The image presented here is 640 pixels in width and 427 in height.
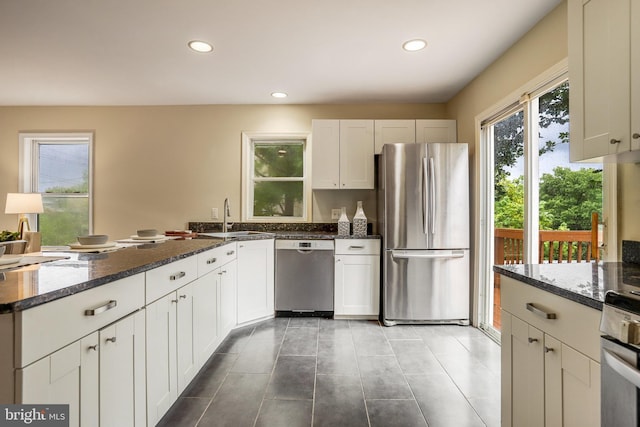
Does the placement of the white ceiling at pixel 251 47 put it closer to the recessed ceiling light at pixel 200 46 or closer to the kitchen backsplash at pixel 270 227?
the recessed ceiling light at pixel 200 46

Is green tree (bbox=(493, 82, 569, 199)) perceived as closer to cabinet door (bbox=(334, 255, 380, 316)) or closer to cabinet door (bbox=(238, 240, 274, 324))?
cabinet door (bbox=(334, 255, 380, 316))

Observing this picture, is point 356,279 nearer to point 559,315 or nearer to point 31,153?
point 559,315

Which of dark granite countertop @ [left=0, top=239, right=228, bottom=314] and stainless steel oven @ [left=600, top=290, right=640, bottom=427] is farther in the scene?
dark granite countertop @ [left=0, top=239, right=228, bottom=314]

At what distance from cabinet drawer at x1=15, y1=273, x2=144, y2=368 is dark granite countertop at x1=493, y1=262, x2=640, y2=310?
161 cm

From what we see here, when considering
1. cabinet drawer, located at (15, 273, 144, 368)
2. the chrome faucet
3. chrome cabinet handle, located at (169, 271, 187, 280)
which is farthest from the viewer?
the chrome faucet

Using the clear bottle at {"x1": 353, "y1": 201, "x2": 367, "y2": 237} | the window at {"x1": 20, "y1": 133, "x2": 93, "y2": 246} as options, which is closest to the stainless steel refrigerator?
the clear bottle at {"x1": 353, "y1": 201, "x2": 367, "y2": 237}

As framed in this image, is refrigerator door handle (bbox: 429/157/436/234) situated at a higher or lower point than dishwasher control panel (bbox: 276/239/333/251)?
higher

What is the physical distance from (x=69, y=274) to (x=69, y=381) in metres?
0.39

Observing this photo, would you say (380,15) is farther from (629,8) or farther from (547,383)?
(547,383)

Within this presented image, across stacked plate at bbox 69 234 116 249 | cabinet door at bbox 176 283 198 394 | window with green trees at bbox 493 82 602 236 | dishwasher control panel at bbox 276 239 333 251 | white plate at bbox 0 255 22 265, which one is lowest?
cabinet door at bbox 176 283 198 394

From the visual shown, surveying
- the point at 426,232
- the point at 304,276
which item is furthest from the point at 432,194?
the point at 304,276

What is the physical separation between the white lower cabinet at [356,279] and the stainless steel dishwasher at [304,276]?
0.09m

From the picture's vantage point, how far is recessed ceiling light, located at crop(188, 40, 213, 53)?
8.18 ft

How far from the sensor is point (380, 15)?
6.97 feet
